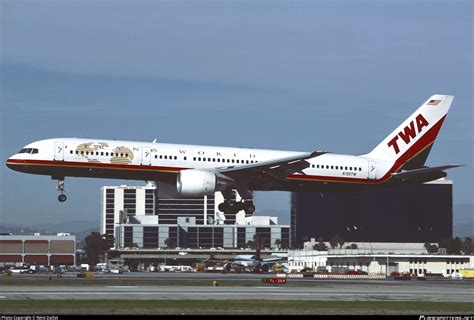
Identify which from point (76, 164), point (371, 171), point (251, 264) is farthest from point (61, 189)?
point (251, 264)

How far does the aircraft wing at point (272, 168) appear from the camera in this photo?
71000 millimetres

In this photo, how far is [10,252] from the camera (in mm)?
199875

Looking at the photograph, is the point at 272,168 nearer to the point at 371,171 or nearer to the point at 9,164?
the point at 371,171

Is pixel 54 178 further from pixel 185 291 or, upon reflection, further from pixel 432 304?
pixel 432 304

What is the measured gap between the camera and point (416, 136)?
8081cm

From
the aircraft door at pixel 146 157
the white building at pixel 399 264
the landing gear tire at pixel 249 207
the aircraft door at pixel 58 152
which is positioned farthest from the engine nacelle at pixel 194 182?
the white building at pixel 399 264

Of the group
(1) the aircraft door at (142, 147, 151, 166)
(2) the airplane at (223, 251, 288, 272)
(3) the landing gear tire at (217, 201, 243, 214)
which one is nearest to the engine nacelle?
(1) the aircraft door at (142, 147, 151, 166)

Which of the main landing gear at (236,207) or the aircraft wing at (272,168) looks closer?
the aircraft wing at (272,168)

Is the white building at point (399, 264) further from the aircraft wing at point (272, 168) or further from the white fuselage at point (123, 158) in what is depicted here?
the white fuselage at point (123, 158)

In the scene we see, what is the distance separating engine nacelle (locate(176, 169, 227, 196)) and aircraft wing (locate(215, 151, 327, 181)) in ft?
4.26

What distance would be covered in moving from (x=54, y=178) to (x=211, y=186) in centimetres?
1147

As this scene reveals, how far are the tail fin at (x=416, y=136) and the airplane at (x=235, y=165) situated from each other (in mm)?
82

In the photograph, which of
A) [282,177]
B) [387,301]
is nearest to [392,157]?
[282,177]

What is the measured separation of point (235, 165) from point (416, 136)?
56.1 feet
